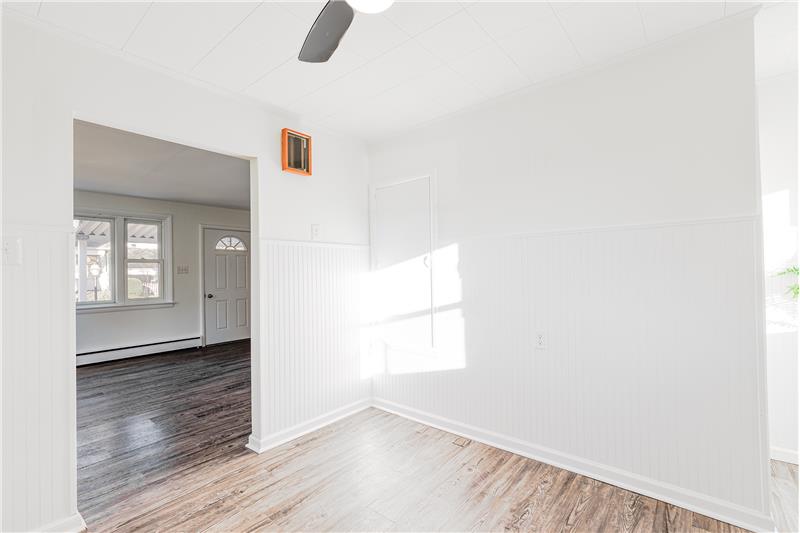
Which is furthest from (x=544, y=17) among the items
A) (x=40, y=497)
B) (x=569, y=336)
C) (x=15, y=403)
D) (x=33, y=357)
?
(x=40, y=497)

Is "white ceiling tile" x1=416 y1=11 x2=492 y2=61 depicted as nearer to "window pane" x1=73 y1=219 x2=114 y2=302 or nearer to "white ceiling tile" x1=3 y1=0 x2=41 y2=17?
"white ceiling tile" x1=3 y1=0 x2=41 y2=17

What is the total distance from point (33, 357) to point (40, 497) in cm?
70

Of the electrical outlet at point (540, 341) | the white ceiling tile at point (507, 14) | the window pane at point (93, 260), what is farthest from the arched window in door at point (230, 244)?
the white ceiling tile at point (507, 14)

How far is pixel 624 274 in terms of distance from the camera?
7.53 ft

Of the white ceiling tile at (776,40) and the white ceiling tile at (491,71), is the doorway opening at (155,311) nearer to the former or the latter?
the white ceiling tile at (491,71)

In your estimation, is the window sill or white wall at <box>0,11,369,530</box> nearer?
white wall at <box>0,11,369,530</box>

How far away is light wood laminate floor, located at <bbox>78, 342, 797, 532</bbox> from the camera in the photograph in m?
2.00

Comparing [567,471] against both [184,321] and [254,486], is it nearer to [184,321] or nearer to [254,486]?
[254,486]

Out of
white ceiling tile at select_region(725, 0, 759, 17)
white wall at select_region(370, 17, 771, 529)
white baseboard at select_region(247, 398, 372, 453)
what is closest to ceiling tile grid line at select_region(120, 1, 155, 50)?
white wall at select_region(370, 17, 771, 529)

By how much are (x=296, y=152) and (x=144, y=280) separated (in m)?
4.95

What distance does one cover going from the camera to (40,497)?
6.17 ft

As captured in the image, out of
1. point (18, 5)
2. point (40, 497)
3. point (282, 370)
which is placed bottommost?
point (40, 497)

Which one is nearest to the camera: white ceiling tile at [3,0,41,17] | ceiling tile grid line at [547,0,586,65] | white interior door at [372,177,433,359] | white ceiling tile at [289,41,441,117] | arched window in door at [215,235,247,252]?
white ceiling tile at [3,0,41,17]

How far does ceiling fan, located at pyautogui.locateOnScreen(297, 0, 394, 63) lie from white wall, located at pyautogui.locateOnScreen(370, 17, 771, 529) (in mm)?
1716
